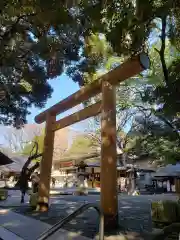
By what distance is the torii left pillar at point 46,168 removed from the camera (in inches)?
355

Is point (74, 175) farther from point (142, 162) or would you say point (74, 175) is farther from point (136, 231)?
point (136, 231)

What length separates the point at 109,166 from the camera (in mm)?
6188

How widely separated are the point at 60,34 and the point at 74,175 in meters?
26.2

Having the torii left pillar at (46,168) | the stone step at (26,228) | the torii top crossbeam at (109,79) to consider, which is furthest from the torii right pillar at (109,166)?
the torii left pillar at (46,168)

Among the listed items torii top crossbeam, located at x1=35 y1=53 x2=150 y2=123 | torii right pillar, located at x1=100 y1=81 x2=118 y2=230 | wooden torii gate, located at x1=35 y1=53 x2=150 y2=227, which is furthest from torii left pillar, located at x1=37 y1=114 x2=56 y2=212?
torii right pillar, located at x1=100 y1=81 x2=118 y2=230

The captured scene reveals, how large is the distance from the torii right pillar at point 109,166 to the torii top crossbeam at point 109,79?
18.7 inches

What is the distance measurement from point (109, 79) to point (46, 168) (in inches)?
160

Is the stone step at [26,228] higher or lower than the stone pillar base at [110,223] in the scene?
lower

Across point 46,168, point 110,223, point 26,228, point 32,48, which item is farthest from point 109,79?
point 46,168

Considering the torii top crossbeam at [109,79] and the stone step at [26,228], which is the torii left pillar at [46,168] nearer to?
the torii top crossbeam at [109,79]

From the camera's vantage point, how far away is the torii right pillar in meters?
6.00

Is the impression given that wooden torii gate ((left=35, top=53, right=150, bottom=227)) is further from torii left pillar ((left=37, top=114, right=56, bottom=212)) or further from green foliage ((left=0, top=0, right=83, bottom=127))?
torii left pillar ((left=37, top=114, right=56, bottom=212))

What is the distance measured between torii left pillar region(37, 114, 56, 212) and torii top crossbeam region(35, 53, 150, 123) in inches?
19.6

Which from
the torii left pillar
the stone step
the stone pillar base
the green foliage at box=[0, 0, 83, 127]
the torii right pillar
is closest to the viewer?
the green foliage at box=[0, 0, 83, 127]
